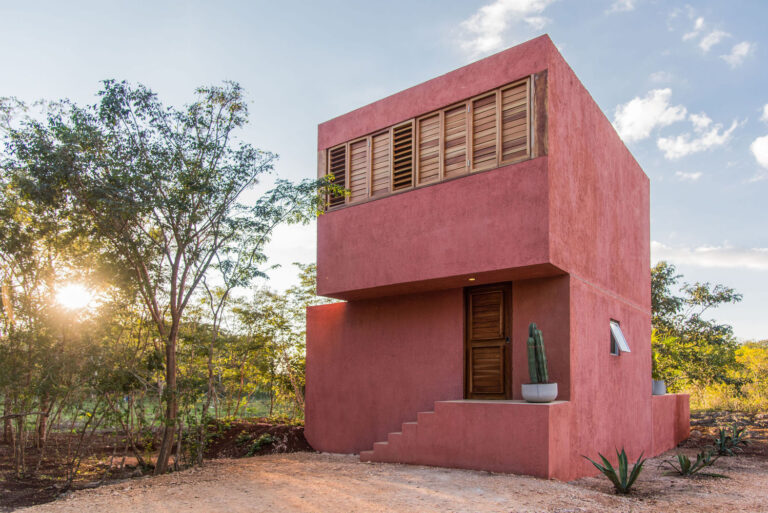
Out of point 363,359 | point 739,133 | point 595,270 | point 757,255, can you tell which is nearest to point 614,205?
point 595,270

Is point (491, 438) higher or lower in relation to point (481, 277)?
lower

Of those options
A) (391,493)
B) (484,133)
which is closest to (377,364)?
(391,493)

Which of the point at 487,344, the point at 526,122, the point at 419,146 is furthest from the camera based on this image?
the point at 419,146

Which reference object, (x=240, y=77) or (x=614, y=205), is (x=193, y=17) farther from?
(x=614, y=205)

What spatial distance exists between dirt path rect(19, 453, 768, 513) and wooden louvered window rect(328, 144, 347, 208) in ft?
15.8

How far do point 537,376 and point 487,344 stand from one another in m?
1.64

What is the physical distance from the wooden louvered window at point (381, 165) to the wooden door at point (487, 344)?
2410mm

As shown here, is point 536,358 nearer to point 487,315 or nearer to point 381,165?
point 487,315

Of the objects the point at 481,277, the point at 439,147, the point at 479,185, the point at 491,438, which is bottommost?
the point at 491,438

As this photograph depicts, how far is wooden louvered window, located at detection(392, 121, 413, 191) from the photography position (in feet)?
32.5

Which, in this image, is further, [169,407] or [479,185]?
[479,185]

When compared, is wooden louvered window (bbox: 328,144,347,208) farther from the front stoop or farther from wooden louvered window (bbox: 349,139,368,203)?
the front stoop

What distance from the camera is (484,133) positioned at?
354 inches

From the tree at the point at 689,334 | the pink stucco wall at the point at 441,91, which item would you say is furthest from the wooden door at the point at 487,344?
the tree at the point at 689,334
